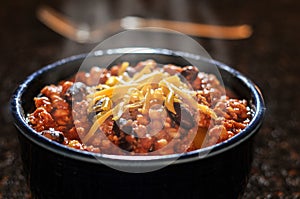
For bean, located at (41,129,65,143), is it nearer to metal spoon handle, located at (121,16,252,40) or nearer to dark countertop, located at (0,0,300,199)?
dark countertop, located at (0,0,300,199)

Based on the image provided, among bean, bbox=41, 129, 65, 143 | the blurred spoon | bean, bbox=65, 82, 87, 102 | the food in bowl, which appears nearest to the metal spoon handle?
the blurred spoon

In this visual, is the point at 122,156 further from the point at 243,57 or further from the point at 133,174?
the point at 243,57

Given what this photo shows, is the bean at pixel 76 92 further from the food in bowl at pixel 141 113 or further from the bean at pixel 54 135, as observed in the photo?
the bean at pixel 54 135

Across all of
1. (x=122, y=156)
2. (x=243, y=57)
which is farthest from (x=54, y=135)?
(x=243, y=57)

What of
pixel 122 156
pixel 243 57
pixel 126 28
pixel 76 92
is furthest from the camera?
pixel 126 28

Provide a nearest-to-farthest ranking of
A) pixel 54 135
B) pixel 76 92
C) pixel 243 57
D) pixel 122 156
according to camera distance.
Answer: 1. pixel 122 156
2. pixel 54 135
3. pixel 76 92
4. pixel 243 57

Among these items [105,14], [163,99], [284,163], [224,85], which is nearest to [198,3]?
[105,14]

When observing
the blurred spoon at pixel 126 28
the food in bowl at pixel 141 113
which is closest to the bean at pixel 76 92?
the food in bowl at pixel 141 113

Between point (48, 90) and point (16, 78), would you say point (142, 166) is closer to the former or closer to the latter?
point (48, 90)
